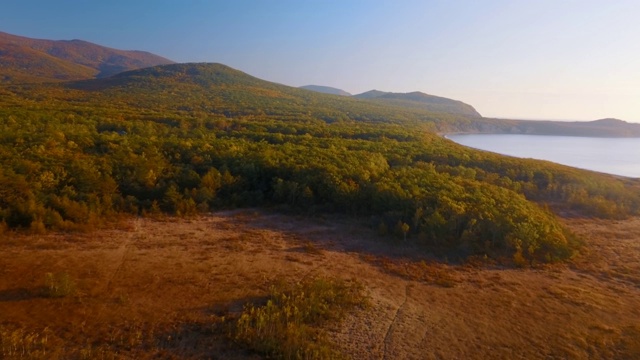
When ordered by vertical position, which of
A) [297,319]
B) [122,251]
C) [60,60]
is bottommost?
[122,251]

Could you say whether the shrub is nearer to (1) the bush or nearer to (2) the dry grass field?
(2) the dry grass field

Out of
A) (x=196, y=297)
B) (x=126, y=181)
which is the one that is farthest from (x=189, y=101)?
(x=196, y=297)

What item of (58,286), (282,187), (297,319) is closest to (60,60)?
(282,187)

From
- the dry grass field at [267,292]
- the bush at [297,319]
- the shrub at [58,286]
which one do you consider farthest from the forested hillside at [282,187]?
the bush at [297,319]

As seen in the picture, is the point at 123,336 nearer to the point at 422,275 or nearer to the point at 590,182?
the point at 422,275

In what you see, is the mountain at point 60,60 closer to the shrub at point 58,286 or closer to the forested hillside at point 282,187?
the forested hillside at point 282,187

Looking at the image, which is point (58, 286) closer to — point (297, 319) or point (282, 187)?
point (297, 319)
